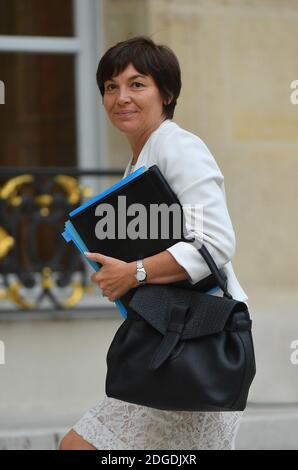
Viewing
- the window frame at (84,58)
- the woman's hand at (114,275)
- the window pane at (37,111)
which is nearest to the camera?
the woman's hand at (114,275)

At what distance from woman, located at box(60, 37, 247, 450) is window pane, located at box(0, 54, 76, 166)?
359 centimetres

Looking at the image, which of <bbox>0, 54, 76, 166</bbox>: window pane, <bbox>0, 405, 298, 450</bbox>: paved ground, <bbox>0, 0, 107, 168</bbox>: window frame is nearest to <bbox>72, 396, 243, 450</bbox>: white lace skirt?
<bbox>0, 405, 298, 450</bbox>: paved ground

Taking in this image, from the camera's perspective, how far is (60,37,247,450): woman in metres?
2.88

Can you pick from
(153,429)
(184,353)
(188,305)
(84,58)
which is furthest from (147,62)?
(84,58)

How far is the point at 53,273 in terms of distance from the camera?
20.4 ft

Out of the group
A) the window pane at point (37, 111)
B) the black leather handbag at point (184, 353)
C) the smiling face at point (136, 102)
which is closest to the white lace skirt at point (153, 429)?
the black leather handbag at point (184, 353)

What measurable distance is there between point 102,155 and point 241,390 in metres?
3.82

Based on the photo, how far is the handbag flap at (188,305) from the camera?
284 centimetres

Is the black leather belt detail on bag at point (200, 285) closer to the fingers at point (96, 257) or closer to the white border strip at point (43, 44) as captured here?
the fingers at point (96, 257)

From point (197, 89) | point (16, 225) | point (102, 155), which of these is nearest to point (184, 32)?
point (197, 89)

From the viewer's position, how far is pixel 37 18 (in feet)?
21.9

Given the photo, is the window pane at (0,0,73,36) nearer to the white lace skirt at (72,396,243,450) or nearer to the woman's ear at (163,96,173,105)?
the woman's ear at (163,96,173,105)

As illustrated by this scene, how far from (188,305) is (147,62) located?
2.13ft

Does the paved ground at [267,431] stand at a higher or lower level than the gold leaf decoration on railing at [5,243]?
lower
